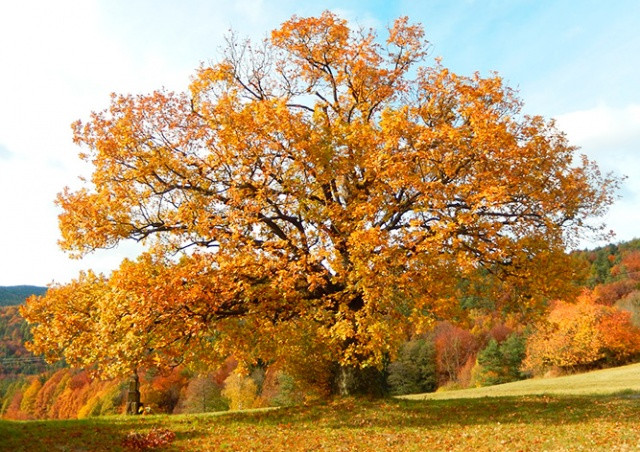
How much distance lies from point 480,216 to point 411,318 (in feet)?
16.9

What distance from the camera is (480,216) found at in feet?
57.8

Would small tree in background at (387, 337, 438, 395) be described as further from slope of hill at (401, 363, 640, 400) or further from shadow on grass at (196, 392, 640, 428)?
shadow on grass at (196, 392, 640, 428)

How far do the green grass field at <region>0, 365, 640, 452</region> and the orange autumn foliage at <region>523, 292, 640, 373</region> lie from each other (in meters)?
39.7

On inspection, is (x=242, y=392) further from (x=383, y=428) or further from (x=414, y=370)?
(x=383, y=428)

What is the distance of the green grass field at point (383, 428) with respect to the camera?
42.7 ft

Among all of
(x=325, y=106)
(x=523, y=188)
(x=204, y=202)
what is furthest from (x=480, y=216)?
(x=204, y=202)

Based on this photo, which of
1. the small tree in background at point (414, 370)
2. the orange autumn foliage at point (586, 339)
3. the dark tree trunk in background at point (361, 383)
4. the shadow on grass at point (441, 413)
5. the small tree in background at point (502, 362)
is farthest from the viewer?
the small tree in background at point (414, 370)

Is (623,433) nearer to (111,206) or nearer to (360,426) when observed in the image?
(360,426)

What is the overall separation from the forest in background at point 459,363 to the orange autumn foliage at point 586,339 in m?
0.11

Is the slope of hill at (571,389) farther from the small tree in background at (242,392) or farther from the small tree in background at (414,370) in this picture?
the small tree in background at (242,392)

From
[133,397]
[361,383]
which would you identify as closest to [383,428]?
[361,383]

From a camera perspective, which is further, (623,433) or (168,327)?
(168,327)

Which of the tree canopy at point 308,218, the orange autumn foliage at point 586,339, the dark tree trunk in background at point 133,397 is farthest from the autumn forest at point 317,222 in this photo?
the orange autumn foliage at point 586,339

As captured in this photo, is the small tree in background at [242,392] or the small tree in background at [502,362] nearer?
the small tree in background at [242,392]
